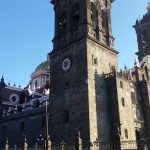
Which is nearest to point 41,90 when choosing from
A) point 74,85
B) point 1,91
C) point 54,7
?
point 1,91

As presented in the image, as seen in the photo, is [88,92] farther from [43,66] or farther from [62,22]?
[43,66]

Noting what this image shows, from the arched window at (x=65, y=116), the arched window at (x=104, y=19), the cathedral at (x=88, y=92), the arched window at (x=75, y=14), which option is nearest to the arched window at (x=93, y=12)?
the cathedral at (x=88, y=92)

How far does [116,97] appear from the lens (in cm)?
3725

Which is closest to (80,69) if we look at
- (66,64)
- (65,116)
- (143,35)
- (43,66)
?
(66,64)

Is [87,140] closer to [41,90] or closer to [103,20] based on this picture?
[103,20]

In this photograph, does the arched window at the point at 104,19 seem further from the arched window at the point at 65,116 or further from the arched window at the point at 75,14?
the arched window at the point at 65,116

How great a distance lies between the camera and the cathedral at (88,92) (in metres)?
35.0

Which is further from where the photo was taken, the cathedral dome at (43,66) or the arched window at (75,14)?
the cathedral dome at (43,66)

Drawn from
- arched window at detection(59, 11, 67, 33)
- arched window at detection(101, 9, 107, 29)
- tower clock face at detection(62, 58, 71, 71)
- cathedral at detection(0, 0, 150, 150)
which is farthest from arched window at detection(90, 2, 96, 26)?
tower clock face at detection(62, 58, 71, 71)

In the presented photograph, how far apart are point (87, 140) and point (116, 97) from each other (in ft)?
23.8

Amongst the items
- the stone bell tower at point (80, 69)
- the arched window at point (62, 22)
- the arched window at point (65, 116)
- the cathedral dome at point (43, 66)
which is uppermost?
the cathedral dome at point (43, 66)

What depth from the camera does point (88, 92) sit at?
35.2 meters

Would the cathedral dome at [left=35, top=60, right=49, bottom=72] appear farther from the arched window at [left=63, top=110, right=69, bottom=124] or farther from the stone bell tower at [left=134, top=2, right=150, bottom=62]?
the arched window at [left=63, top=110, right=69, bottom=124]

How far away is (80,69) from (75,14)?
29.9ft
